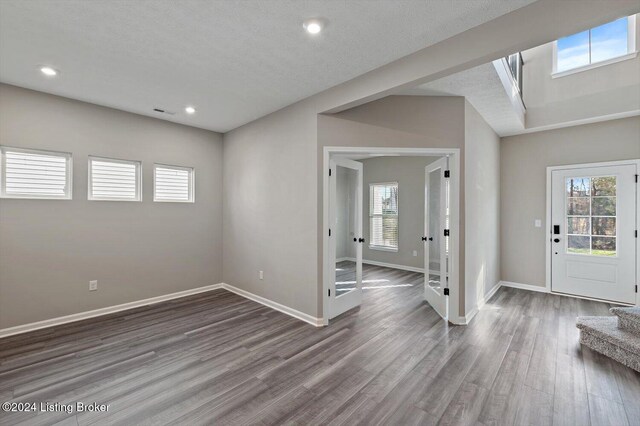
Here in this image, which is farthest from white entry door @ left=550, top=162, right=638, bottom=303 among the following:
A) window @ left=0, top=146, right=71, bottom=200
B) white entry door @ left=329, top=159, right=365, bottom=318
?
window @ left=0, top=146, right=71, bottom=200

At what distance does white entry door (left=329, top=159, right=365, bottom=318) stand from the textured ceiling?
1.24 meters

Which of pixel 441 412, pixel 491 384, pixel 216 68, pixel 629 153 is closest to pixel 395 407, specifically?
pixel 441 412

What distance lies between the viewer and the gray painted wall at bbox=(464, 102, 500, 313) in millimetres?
3619

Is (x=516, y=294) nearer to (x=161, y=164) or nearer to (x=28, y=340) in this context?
(x=161, y=164)

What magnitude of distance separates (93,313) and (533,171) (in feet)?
23.5

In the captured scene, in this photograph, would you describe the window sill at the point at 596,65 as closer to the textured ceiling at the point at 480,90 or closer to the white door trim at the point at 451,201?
the textured ceiling at the point at 480,90

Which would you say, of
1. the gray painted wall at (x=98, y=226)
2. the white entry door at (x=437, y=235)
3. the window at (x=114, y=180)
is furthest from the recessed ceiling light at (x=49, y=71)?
the white entry door at (x=437, y=235)

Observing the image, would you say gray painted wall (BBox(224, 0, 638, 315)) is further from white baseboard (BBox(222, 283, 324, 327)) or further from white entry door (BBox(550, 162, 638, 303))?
white entry door (BBox(550, 162, 638, 303))

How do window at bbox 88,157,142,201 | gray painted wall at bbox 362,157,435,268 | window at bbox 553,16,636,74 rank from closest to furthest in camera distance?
window at bbox 88,157,142,201
window at bbox 553,16,636,74
gray painted wall at bbox 362,157,435,268

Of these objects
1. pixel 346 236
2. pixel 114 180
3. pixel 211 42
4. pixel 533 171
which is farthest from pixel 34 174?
pixel 533 171

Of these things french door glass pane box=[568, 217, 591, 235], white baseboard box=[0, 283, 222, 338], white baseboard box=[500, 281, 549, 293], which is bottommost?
white baseboard box=[0, 283, 222, 338]

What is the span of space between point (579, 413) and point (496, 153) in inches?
163

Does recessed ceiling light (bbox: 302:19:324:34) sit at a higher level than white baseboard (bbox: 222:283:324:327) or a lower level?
higher

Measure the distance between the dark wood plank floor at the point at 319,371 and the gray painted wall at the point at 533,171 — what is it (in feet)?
4.54
